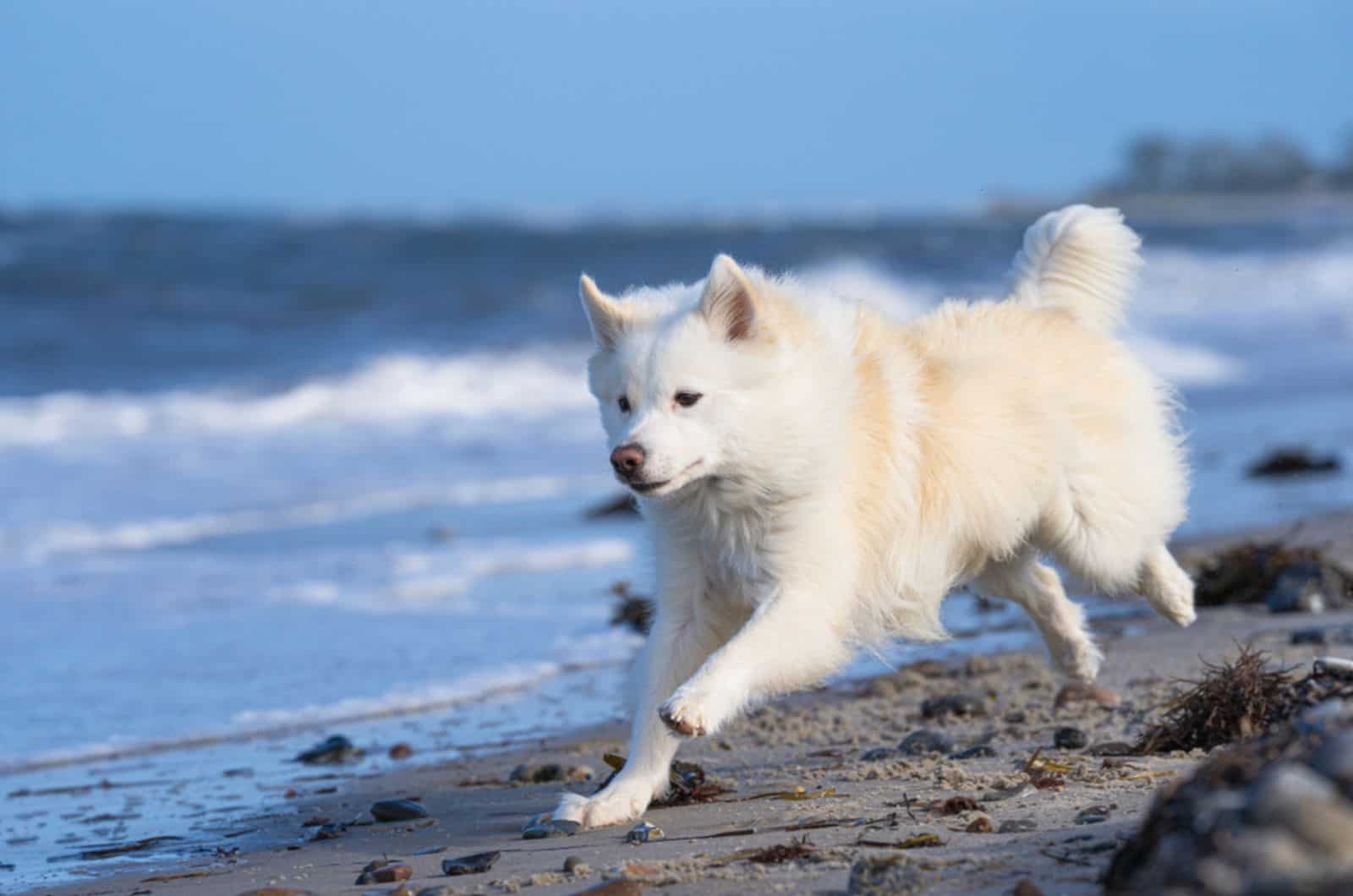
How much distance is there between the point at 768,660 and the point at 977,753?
1.00 metres

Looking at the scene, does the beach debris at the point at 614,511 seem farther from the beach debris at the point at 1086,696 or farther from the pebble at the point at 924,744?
the pebble at the point at 924,744

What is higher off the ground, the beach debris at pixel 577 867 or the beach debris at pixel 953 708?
the beach debris at pixel 577 867

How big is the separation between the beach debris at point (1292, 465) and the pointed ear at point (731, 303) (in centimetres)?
814

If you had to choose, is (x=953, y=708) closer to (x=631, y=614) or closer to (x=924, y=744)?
(x=924, y=744)

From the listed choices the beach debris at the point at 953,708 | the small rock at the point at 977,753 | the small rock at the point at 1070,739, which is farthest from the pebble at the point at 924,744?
the beach debris at the point at 953,708

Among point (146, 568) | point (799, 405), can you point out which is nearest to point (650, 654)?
point (799, 405)

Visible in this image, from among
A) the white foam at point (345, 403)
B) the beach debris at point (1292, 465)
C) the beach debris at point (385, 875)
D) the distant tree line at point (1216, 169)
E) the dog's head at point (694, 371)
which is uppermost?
the distant tree line at point (1216, 169)

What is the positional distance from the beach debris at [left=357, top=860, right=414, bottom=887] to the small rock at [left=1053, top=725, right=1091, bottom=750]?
6.60 feet

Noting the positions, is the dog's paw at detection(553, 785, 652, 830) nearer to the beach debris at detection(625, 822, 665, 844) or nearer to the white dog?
the white dog

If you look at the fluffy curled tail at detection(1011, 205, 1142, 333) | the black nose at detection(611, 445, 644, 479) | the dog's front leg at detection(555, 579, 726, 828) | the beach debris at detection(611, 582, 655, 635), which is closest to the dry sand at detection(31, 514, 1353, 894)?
the dog's front leg at detection(555, 579, 726, 828)

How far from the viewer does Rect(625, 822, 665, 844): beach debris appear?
4.01m

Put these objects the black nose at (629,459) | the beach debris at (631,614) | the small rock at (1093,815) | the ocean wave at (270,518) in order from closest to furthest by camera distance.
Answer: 1. the small rock at (1093,815)
2. the black nose at (629,459)
3. the beach debris at (631,614)
4. the ocean wave at (270,518)

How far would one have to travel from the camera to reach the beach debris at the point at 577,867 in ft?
12.0

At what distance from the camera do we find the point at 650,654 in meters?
4.44
